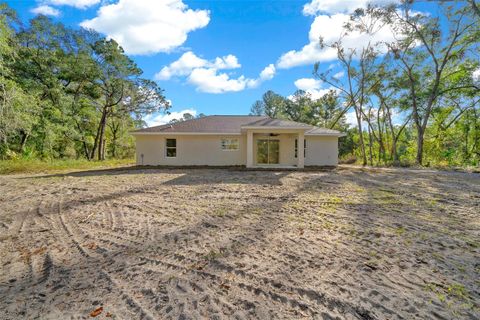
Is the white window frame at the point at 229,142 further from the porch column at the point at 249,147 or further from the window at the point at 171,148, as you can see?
the window at the point at 171,148

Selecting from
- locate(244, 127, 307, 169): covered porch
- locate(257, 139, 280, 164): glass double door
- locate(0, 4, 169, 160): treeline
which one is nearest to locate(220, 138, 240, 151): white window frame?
locate(244, 127, 307, 169): covered porch

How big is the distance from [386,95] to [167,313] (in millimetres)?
27335

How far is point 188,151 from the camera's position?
15.2 metres

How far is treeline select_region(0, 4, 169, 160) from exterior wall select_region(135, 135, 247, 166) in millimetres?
7008

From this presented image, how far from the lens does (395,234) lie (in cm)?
389

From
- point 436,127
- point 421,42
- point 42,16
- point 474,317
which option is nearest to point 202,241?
point 474,317

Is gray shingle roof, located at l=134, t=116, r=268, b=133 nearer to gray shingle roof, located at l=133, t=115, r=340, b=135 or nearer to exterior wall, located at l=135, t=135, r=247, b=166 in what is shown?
gray shingle roof, located at l=133, t=115, r=340, b=135

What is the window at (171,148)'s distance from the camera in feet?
50.0

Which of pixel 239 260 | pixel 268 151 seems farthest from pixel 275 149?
pixel 239 260

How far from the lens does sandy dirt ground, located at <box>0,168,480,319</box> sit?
2172 millimetres

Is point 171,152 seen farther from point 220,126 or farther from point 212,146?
point 220,126

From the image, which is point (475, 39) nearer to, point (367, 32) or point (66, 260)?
point (367, 32)

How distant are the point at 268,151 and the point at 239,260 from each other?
42.3 ft

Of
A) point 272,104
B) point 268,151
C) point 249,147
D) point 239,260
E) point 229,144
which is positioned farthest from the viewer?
point 272,104
